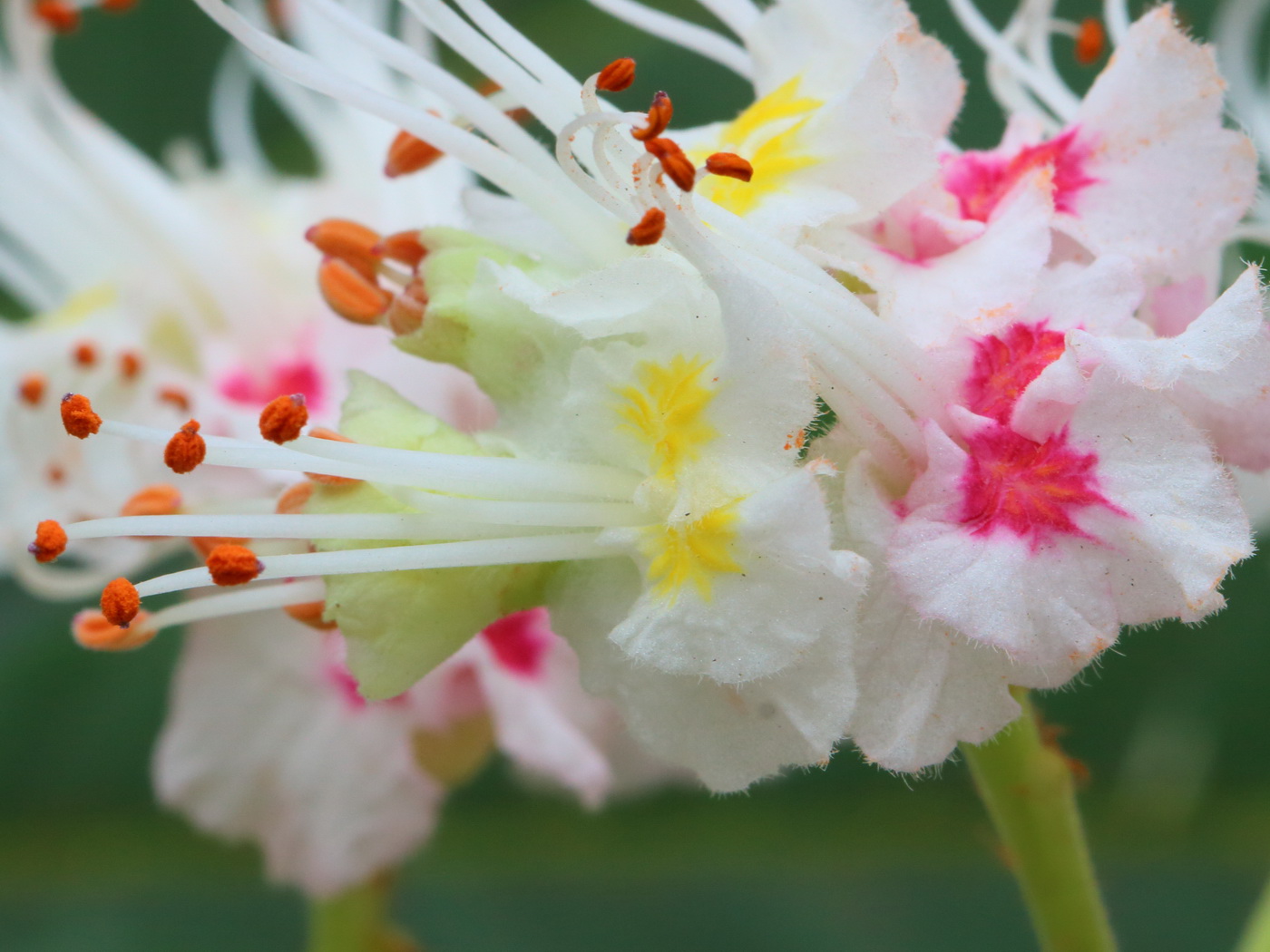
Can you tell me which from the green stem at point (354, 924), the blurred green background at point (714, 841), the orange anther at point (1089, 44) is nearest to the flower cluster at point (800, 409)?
the orange anther at point (1089, 44)

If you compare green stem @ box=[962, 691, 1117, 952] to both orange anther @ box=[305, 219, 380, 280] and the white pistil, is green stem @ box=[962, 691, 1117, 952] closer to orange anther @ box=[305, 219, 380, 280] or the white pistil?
the white pistil

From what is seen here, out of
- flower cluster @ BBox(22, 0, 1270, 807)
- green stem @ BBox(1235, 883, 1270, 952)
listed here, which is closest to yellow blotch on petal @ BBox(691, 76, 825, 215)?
flower cluster @ BBox(22, 0, 1270, 807)

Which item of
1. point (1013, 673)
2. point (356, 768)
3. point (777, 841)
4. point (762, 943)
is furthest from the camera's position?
point (777, 841)

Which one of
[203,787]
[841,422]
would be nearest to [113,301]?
[203,787]

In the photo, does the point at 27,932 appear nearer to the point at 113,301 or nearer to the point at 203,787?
the point at 203,787

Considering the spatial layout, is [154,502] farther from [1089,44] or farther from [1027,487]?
[1089,44]
